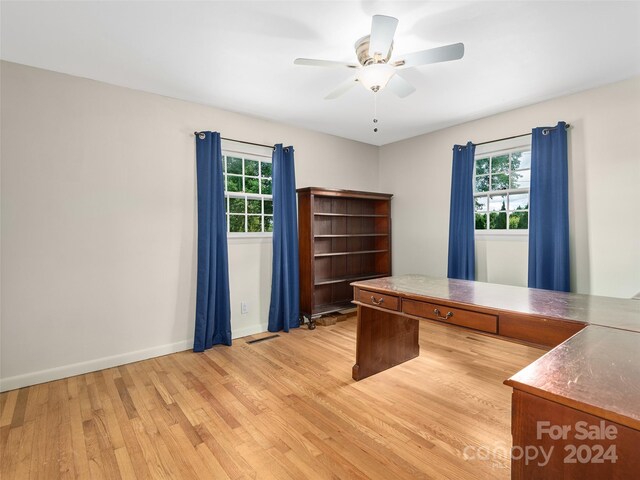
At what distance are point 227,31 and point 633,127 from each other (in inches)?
142

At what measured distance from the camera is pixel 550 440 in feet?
2.73

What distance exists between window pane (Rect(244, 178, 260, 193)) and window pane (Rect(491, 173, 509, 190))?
292 cm

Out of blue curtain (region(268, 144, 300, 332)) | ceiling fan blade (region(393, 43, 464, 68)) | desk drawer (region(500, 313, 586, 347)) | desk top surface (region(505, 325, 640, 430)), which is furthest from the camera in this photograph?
blue curtain (region(268, 144, 300, 332))

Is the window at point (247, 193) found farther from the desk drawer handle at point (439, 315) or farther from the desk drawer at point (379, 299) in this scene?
the desk drawer handle at point (439, 315)

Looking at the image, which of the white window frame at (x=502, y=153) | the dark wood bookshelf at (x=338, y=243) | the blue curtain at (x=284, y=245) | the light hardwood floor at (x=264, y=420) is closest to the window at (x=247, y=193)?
the blue curtain at (x=284, y=245)

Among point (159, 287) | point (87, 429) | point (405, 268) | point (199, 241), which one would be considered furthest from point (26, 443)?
point (405, 268)

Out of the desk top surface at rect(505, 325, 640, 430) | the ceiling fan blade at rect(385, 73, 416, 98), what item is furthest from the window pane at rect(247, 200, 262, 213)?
the desk top surface at rect(505, 325, 640, 430)

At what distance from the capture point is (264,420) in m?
2.07

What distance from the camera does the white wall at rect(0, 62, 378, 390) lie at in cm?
255

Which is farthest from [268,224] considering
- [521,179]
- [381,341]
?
[521,179]

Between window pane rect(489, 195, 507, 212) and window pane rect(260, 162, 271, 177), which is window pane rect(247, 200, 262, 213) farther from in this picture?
window pane rect(489, 195, 507, 212)

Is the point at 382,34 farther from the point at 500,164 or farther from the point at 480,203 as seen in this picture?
the point at 480,203

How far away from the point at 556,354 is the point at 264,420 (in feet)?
5.60

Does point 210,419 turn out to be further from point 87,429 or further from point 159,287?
point 159,287
